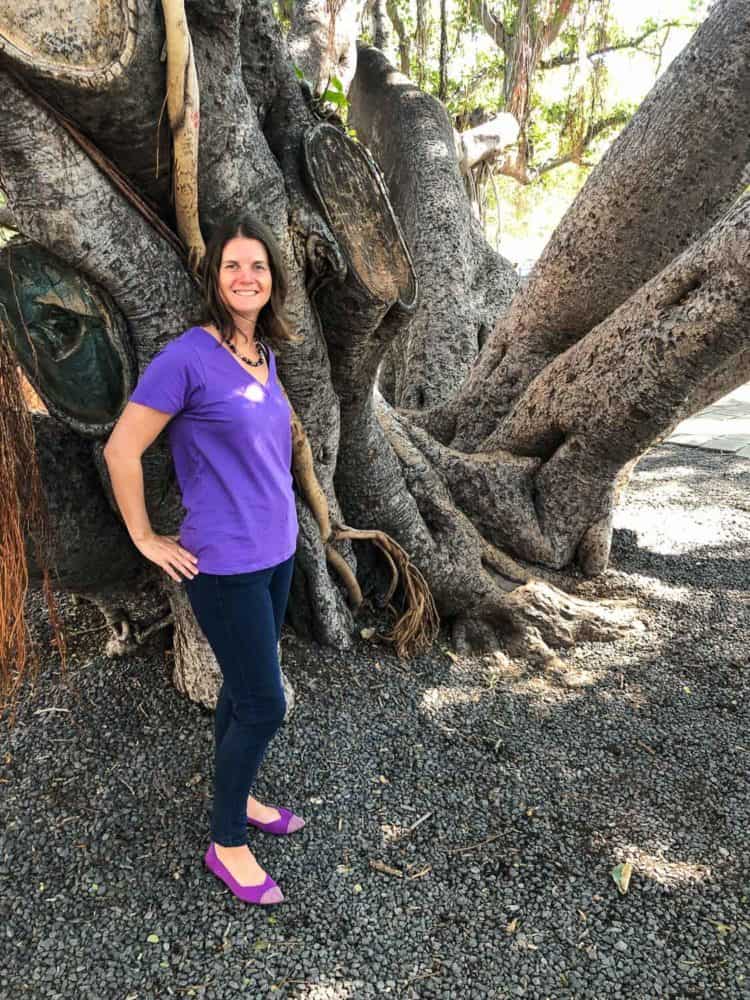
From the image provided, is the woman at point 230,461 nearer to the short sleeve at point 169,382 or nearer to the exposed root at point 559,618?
the short sleeve at point 169,382

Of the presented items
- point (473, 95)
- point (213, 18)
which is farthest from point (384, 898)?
point (473, 95)

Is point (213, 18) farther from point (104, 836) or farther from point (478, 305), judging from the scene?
point (478, 305)

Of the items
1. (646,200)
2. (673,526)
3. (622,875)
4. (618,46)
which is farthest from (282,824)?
(618,46)

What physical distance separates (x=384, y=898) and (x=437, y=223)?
3974 millimetres

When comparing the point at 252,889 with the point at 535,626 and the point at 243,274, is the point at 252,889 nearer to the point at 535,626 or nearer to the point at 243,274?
the point at 243,274

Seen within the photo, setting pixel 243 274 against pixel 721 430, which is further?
pixel 721 430

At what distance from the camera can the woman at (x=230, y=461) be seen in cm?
150

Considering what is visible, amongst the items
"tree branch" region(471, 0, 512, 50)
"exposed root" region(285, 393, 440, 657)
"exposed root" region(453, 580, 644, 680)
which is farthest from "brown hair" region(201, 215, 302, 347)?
"tree branch" region(471, 0, 512, 50)

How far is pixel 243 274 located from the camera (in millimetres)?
1565

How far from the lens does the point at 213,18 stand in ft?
5.53

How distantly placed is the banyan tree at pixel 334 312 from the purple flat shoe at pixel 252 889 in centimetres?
64

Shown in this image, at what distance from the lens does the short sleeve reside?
1460 millimetres

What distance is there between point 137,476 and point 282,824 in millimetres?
1102

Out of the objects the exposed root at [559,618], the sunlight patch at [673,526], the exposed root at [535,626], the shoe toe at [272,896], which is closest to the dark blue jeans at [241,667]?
the shoe toe at [272,896]
